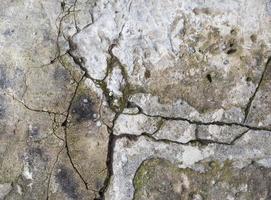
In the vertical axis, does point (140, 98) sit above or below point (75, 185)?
above

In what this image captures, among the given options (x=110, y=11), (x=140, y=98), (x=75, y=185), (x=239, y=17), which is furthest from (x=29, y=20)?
(x=239, y=17)

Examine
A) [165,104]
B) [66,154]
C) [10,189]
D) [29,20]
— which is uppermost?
[29,20]

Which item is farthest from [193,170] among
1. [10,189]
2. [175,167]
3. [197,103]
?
[10,189]

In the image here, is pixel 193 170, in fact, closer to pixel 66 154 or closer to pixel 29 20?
pixel 66 154

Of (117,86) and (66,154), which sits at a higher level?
(117,86)

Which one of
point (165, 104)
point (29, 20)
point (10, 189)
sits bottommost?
point (10, 189)

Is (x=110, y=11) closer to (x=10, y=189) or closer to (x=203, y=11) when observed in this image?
(x=203, y=11)
